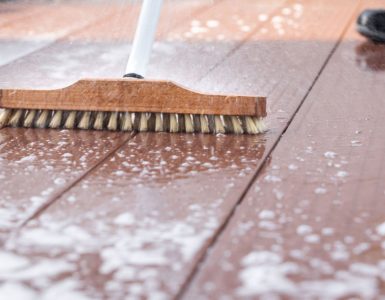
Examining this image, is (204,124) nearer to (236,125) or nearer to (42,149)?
(236,125)

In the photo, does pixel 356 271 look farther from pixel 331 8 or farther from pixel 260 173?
pixel 331 8

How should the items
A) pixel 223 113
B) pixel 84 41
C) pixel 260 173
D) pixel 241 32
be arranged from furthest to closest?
pixel 241 32 → pixel 84 41 → pixel 223 113 → pixel 260 173

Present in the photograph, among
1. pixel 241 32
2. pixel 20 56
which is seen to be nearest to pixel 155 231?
pixel 20 56

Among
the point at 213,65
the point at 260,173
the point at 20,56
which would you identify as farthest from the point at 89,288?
the point at 20,56

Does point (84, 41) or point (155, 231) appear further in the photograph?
point (84, 41)

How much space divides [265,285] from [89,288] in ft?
0.45

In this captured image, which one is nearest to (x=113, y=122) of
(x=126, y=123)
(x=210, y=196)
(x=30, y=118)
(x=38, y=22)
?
(x=126, y=123)

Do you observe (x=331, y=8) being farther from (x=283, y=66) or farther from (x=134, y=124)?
(x=134, y=124)

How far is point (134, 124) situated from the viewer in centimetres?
110

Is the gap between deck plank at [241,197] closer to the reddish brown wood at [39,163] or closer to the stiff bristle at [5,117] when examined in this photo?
the reddish brown wood at [39,163]

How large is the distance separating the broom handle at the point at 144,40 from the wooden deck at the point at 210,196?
5.5 inches

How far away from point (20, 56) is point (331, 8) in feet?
3.59

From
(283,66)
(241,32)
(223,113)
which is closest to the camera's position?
(223,113)

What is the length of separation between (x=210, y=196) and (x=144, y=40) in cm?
51
